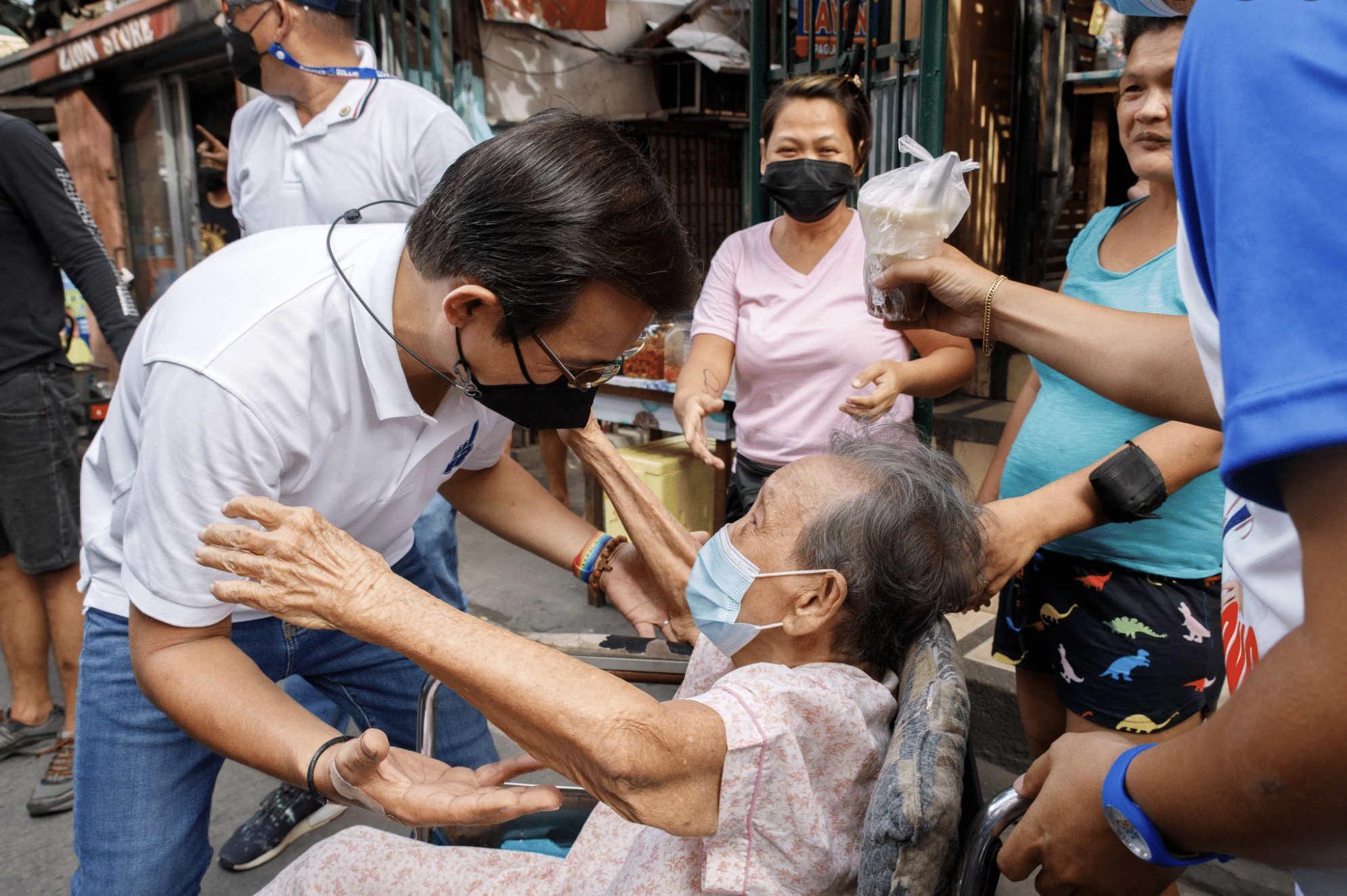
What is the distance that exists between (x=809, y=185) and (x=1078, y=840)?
2218 mm

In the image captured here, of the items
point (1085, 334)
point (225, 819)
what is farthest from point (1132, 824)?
point (225, 819)

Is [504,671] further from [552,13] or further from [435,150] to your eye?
[552,13]

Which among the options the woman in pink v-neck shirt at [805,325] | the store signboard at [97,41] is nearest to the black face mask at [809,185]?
the woman in pink v-neck shirt at [805,325]

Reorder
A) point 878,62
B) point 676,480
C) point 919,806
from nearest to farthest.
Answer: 1. point 919,806
2. point 878,62
3. point 676,480

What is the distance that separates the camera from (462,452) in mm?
1967

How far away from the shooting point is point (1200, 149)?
668 millimetres

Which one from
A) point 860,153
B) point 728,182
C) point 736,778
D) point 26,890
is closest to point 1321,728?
point 736,778

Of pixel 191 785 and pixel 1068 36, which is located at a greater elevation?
pixel 1068 36

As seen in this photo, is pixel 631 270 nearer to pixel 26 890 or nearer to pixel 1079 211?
pixel 26 890

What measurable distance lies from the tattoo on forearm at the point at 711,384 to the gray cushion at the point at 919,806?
1.77m

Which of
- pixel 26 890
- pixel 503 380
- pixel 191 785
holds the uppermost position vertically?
pixel 503 380

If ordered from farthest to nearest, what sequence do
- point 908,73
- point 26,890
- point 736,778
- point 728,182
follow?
point 728,182 < point 908,73 < point 26,890 < point 736,778

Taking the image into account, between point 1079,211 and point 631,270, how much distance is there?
4568 mm

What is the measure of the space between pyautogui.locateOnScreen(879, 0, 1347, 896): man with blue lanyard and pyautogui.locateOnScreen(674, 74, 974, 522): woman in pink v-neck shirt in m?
1.84
